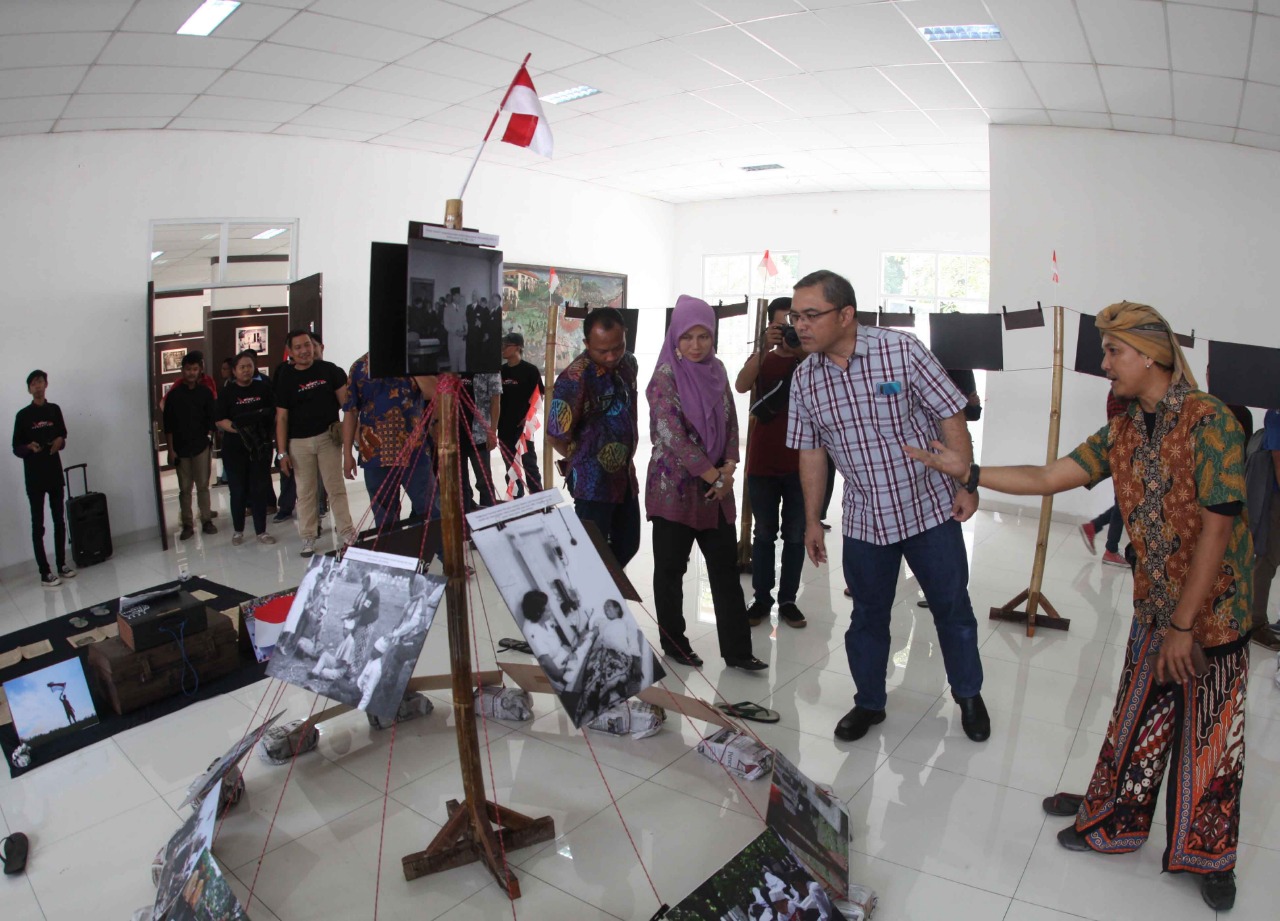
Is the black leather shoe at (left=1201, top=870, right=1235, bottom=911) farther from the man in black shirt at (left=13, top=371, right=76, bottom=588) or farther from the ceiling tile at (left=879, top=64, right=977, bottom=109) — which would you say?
the man in black shirt at (left=13, top=371, right=76, bottom=588)

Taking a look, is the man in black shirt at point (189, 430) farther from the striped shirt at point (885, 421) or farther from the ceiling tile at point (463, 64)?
the striped shirt at point (885, 421)

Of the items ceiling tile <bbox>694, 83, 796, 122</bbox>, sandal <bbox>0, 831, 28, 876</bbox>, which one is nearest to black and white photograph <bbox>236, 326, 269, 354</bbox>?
ceiling tile <bbox>694, 83, 796, 122</bbox>

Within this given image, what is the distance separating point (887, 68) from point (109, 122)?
561 centimetres

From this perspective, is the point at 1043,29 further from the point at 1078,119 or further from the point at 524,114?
the point at 524,114

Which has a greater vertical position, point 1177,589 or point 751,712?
point 1177,589

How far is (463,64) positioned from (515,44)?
550 mm

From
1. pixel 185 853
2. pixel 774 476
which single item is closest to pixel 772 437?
pixel 774 476

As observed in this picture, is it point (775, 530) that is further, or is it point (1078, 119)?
point (1078, 119)

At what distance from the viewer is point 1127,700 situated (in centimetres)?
236

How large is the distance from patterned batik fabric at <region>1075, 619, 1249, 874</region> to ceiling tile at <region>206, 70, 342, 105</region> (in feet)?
19.7

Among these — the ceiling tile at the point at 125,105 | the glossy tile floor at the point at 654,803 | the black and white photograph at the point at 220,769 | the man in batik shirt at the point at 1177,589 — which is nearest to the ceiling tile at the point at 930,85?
the glossy tile floor at the point at 654,803

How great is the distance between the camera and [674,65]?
235 inches

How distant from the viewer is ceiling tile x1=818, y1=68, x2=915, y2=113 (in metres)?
6.04

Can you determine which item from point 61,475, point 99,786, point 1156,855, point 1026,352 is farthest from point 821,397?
point 61,475
